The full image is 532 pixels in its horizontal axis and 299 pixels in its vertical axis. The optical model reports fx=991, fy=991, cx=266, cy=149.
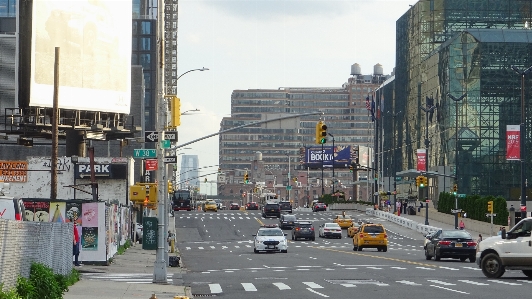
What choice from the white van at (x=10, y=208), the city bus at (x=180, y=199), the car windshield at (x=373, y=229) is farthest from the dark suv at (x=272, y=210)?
the white van at (x=10, y=208)

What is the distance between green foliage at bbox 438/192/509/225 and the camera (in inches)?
3420

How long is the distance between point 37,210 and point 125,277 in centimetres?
786

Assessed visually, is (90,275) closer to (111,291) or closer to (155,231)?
(155,231)

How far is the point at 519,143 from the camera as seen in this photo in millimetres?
68000

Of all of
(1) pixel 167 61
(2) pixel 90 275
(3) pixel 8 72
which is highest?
(1) pixel 167 61

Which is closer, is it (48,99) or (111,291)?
(111,291)

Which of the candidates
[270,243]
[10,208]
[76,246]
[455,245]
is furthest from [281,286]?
[270,243]

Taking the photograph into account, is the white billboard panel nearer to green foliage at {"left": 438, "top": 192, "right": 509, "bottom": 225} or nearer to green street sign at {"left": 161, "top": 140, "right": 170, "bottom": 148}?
green street sign at {"left": 161, "top": 140, "right": 170, "bottom": 148}

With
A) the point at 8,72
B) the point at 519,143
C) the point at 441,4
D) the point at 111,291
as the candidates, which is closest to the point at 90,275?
the point at 111,291

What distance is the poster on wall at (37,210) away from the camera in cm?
3969

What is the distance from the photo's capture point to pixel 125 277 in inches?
1339

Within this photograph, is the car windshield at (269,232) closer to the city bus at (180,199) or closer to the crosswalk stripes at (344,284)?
the crosswalk stripes at (344,284)

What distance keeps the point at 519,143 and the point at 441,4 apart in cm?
7283

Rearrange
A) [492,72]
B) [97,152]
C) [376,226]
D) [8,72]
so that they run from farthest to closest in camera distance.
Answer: [492,72]
[97,152]
[8,72]
[376,226]
